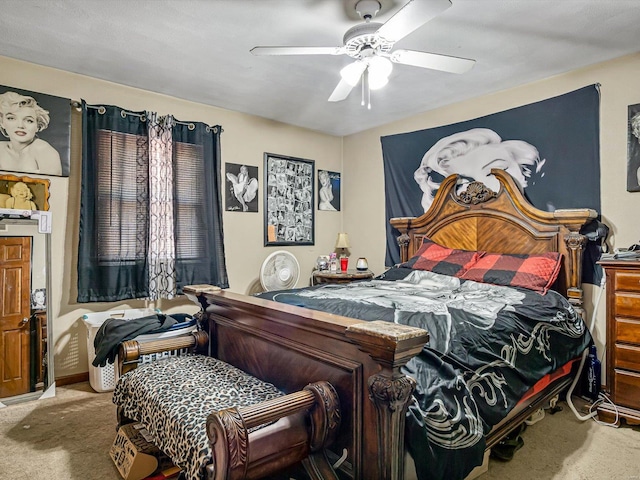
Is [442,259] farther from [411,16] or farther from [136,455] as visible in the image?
[136,455]

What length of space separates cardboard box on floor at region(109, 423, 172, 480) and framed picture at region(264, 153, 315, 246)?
8.24 ft

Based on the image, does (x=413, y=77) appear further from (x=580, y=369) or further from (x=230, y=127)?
(x=580, y=369)

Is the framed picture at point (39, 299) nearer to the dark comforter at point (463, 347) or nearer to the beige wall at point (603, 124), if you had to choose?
the dark comforter at point (463, 347)

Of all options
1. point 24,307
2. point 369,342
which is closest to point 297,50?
point 369,342

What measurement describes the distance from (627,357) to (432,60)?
2.09 meters

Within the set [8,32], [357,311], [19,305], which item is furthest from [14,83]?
[357,311]

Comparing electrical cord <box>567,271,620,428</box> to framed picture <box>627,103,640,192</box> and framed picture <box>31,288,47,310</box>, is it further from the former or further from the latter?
framed picture <box>31,288,47,310</box>

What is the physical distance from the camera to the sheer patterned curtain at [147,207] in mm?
3082

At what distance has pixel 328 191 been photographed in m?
4.77

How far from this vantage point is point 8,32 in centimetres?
242

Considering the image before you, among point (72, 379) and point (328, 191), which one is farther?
point (328, 191)

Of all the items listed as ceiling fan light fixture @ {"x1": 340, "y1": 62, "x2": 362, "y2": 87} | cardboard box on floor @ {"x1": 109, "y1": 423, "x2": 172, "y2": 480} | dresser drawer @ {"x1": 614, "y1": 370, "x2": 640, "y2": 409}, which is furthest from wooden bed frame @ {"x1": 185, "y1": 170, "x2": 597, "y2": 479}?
ceiling fan light fixture @ {"x1": 340, "y1": 62, "x2": 362, "y2": 87}

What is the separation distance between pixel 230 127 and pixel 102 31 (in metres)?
1.60

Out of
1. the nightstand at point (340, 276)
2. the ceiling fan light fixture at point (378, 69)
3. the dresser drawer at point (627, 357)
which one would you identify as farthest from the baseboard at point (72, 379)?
the dresser drawer at point (627, 357)
